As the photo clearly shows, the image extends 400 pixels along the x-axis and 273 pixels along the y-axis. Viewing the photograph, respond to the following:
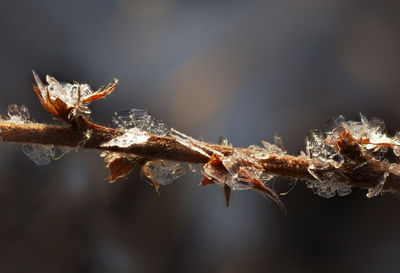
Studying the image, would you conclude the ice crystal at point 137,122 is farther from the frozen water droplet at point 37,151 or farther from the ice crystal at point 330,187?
the ice crystal at point 330,187

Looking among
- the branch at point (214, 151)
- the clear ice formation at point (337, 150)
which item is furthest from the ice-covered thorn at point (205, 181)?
the clear ice formation at point (337, 150)

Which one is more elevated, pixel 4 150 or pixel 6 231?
pixel 4 150

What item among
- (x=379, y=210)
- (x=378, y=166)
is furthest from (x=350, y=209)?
(x=378, y=166)

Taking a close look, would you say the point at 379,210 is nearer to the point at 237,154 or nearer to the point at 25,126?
the point at 237,154

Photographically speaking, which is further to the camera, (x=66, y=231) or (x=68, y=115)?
(x=66, y=231)

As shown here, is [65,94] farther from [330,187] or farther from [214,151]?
[330,187]

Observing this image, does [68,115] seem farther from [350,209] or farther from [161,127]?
[350,209]
